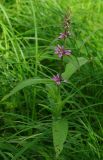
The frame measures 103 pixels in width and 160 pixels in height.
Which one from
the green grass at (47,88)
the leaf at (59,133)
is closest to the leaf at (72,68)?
the green grass at (47,88)

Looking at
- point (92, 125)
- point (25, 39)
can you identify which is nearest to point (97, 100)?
point (92, 125)

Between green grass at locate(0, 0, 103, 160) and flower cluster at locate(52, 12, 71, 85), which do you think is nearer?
flower cluster at locate(52, 12, 71, 85)

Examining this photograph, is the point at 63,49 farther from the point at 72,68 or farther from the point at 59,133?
the point at 59,133

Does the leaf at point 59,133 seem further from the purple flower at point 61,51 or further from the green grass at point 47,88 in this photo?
the purple flower at point 61,51

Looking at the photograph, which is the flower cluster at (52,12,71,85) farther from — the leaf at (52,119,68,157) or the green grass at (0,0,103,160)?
the leaf at (52,119,68,157)

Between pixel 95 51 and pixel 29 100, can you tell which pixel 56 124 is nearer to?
pixel 29 100

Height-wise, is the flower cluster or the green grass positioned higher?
the flower cluster

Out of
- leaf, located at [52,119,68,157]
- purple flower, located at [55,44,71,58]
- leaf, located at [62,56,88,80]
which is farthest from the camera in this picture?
leaf, located at [62,56,88,80]

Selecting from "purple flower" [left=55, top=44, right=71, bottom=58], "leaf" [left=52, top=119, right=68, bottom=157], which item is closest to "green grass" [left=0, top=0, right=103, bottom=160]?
"leaf" [left=52, top=119, right=68, bottom=157]
